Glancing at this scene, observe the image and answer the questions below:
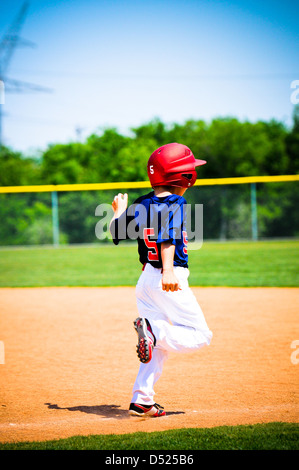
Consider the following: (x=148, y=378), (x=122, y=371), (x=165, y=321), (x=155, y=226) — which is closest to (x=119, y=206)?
(x=155, y=226)

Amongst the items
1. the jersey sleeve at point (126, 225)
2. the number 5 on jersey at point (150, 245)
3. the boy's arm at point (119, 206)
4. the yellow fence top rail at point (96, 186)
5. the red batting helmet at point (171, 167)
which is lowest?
the number 5 on jersey at point (150, 245)

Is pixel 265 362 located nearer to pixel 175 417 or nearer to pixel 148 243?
pixel 175 417

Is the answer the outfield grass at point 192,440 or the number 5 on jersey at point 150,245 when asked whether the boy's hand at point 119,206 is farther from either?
the outfield grass at point 192,440

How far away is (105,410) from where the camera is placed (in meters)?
3.72

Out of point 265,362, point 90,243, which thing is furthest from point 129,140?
point 265,362

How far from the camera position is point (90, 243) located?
20625mm

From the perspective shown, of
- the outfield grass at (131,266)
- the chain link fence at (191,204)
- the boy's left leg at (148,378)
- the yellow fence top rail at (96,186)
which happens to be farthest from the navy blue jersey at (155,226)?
the chain link fence at (191,204)

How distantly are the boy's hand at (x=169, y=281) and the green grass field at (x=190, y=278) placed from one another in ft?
2.70

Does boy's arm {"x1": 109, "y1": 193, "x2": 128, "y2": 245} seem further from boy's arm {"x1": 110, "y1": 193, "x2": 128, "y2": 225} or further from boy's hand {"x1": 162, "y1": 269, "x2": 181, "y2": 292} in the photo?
boy's hand {"x1": 162, "y1": 269, "x2": 181, "y2": 292}

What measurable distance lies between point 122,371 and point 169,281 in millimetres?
1896

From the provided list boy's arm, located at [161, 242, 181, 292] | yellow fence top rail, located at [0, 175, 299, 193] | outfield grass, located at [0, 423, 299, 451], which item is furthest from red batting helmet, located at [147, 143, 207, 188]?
yellow fence top rail, located at [0, 175, 299, 193]

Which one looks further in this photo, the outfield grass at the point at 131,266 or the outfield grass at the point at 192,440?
the outfield grass at the point at 131,266

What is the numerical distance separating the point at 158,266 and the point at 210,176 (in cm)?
4262

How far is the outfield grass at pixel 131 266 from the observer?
36.1ft
